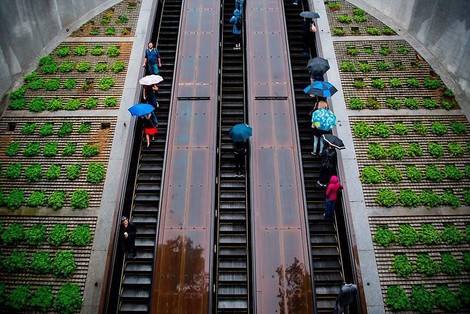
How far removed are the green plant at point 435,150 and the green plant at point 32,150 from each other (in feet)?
43.4

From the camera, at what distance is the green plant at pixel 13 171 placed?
1343 cm

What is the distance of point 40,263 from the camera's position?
11.7m

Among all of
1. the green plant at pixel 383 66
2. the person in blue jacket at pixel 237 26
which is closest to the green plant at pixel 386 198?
the green plant at pixel 383 66

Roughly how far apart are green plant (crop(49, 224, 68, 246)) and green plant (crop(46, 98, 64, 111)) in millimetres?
4817

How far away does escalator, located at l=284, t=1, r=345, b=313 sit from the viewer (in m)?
11.2

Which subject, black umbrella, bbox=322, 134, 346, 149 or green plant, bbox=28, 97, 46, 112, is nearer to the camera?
black umbrella, bbox=322, 134, 346, 149

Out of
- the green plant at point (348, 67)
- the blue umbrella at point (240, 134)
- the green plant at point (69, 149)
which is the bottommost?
the blue umbrella at point (240, 134)

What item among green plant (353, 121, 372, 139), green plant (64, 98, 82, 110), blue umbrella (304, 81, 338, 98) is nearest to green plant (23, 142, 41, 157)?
green plant (64, 98, 82, 110)

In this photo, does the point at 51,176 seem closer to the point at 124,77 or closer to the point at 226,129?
the point at 124,77

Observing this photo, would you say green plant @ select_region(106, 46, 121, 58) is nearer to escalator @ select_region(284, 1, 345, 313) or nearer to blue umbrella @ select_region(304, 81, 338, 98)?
escalator @ select_region(284, 1, 345, 313)

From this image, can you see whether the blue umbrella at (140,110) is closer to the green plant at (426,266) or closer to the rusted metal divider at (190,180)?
the rusted metal divider at (190,180)

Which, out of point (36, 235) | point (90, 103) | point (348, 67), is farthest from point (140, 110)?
point (348, 67)

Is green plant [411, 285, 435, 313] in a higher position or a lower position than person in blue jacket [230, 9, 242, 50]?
lower

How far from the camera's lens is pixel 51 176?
1334 centimetres
